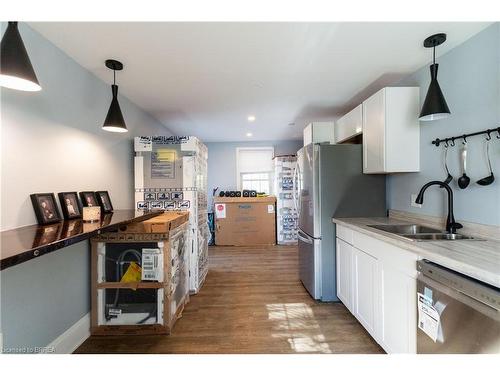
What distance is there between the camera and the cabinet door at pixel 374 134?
7.02 ft

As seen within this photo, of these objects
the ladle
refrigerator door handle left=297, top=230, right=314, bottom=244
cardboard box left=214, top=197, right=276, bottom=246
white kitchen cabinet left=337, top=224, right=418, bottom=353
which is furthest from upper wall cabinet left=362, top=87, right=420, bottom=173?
cardboard box left=214, top=197, right=276, bottom=246

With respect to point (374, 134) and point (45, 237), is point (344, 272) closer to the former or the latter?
point (374, 134)

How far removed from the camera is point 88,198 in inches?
78.5

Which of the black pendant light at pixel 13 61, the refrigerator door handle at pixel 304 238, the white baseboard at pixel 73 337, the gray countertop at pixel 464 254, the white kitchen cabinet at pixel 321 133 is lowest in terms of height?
the white baseboard at pixel 73 337

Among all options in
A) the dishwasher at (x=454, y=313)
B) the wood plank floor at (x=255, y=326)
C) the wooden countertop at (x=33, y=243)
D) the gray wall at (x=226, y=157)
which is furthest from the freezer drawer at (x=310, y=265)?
the gray wall at (x=226, y=157)

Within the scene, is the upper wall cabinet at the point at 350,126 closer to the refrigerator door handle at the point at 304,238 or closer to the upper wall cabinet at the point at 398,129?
the upper wall cabinet at the point at 398,129

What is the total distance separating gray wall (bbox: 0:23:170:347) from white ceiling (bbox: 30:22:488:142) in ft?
0.82

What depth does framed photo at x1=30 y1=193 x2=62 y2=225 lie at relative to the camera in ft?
4.98

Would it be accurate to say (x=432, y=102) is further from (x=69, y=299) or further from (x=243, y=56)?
(x=69, y=299)

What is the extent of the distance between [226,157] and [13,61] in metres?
4.74

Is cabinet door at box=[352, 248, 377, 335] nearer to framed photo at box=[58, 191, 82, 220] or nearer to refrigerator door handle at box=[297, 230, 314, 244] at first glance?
refrigerator door handle at box=[297, 230, 314, 244]

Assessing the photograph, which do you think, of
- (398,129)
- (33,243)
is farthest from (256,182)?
(33,243)

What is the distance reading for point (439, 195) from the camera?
1.95 metres

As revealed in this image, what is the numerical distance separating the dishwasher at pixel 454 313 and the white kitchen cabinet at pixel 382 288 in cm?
9
